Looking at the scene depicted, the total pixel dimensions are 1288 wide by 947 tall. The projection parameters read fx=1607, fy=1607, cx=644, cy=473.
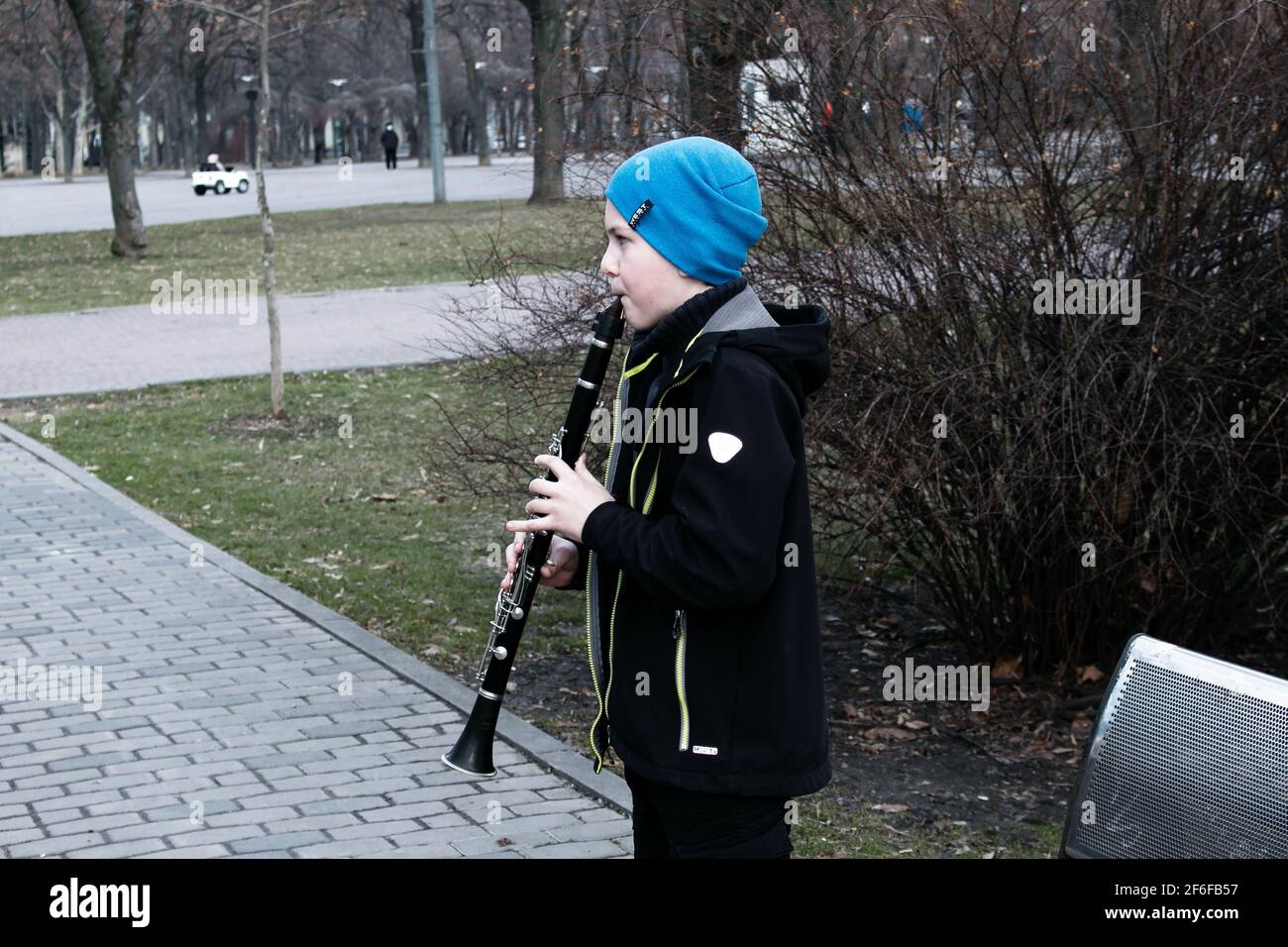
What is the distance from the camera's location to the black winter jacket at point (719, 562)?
2.57 metres

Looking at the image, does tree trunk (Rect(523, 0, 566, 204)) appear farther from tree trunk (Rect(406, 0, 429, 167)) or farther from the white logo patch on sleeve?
tree trunk (Rect(406, 0, 429, 167))

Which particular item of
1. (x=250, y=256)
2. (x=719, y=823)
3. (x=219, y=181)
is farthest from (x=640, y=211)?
(x=219, y=181)

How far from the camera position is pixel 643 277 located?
2.72 metres

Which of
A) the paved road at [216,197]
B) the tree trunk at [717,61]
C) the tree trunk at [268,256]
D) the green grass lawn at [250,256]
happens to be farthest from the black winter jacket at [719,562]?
the paved road at [216,197]

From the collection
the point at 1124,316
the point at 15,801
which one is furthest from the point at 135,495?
the point at 1124,316

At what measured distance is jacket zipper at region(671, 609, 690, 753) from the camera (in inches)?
105

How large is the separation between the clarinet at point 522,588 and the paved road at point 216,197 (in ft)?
78.4

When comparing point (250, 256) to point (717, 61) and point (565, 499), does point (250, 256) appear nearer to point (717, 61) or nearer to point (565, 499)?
point (717, 61)

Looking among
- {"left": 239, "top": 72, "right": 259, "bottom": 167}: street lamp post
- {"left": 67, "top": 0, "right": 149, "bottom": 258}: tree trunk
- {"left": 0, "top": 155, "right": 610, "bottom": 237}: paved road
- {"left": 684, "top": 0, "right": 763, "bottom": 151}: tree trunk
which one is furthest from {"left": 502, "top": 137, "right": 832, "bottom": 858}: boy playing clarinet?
{"left": 239, "top": 72, "right": 259, "bottom": 167}: street lamp post

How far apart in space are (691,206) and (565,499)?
1.78 feet

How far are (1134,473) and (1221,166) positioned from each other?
107cm

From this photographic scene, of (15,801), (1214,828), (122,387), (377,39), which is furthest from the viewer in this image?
(377,39)
